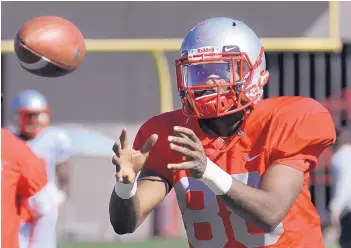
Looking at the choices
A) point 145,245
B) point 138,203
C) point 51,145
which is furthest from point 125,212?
point 145,245

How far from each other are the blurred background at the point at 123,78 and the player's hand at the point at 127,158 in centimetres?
799

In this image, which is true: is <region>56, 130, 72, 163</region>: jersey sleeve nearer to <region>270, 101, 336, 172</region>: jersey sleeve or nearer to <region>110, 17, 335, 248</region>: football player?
<region>110, 17, 335, 248</region>: football player

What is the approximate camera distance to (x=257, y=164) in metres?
3.50

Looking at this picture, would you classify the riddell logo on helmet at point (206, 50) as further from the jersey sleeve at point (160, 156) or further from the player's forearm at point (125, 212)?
the player's forearm at point (125, 212)

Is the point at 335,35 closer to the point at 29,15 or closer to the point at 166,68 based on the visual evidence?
the point at 166,68

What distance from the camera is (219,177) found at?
3.20 m

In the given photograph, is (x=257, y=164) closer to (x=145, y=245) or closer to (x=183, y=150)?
(x=183, y=150)

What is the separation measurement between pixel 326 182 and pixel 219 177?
873 centimetres

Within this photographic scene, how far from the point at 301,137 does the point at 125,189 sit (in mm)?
636

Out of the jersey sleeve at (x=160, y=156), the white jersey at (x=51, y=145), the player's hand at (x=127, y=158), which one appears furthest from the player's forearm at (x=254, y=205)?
the white jersey at (x=51, y=145)

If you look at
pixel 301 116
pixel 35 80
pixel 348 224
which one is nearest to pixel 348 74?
pixel 35 80

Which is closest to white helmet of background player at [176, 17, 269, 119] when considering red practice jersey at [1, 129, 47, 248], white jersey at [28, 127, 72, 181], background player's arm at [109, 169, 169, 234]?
background player's arm at [109, 169, 169, 234]

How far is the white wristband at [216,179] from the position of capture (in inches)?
125

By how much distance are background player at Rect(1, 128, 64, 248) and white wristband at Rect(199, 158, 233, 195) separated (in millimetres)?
1781
